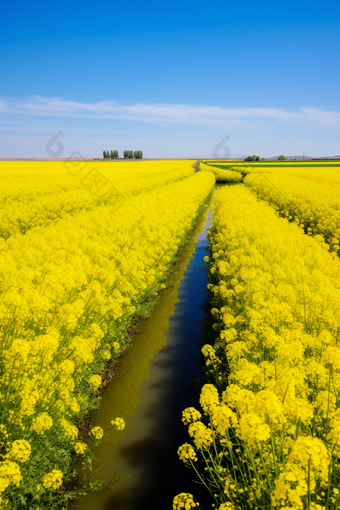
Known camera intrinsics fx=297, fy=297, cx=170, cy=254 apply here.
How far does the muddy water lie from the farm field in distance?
0.12 m

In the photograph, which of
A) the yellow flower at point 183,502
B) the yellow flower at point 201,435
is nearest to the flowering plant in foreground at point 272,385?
the yellow flower at point 201,435

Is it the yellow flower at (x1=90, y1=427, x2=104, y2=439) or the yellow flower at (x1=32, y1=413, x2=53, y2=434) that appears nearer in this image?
the yellow flower at (x1=32, y1=413, x2=53, y2=434)

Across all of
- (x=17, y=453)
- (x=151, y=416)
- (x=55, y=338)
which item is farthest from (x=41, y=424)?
(x=151, y=416)

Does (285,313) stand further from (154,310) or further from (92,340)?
(154,310)

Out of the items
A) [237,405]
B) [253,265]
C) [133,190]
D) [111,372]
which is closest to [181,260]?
[253,265]

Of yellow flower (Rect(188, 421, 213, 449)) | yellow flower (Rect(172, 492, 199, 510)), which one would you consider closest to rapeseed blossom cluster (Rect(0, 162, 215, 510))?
yellow flower (Rect(172, 492, 199, 510))

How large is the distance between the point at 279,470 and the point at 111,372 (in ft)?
13.3

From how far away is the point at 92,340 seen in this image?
15.2 ft

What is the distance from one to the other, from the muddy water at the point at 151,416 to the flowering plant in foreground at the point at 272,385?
15.4 inches

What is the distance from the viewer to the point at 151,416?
5129mm

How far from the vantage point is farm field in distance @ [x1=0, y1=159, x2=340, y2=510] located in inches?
101

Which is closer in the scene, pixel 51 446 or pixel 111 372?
pixel 51 446

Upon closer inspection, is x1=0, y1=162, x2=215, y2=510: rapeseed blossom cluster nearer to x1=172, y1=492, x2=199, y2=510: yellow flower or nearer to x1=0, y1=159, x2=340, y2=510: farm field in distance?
x1=0, y1=159, x2=340, y2=510: farm field in distance

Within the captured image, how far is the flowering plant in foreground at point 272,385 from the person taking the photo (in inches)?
89.9
